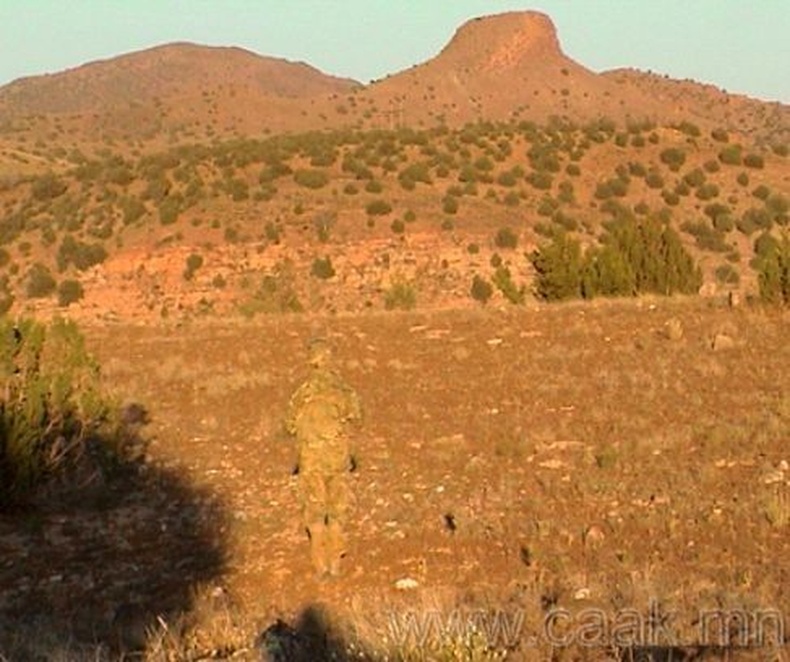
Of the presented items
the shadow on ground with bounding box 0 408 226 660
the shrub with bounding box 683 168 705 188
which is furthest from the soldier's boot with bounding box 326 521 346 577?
the shrub with bounding box 683 168 705 188

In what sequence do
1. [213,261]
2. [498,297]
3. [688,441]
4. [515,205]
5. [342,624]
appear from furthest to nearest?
[515,205], [213,261], [498,297], [688,441], [342,624]

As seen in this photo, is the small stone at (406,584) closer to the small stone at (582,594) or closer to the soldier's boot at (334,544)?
the soldier's boot at (334,544)

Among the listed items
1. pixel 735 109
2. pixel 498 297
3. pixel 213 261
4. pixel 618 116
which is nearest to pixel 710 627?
pixel 498 297

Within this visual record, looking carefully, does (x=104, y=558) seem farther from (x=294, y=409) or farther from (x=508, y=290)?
(x=508, y=290)

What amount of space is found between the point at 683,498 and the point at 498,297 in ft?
65.3

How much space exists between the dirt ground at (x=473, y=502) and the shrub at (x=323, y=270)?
15.1m

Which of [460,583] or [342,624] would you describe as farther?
[460,583]

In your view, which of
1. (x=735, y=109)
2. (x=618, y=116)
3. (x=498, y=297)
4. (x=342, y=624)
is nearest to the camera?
(x=342, y=624)

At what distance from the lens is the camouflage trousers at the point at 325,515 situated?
812cm

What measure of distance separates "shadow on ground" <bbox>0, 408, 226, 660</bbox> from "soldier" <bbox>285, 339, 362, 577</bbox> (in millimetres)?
1049

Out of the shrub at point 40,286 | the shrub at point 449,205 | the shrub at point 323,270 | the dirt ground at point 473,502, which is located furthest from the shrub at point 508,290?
the shrub at point 40,286

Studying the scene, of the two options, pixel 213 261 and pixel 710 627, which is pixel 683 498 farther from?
pixel 213 261

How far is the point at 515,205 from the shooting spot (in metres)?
37.4

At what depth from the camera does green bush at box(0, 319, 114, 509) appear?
10.5 meters
